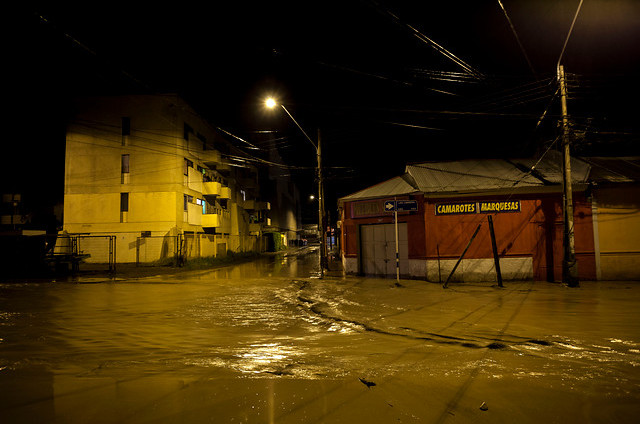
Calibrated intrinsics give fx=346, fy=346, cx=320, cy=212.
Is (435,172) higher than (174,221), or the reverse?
(435,172)

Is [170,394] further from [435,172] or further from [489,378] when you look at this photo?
[435,172]

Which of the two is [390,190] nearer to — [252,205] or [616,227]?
[616,227]

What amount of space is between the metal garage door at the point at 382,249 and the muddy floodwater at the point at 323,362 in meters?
6.50

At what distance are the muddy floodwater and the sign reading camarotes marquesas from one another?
5.63 m

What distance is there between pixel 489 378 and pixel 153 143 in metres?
29.9

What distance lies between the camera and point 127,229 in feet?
90.6

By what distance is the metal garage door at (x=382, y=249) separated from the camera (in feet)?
53.6

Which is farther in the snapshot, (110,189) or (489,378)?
(110,189)

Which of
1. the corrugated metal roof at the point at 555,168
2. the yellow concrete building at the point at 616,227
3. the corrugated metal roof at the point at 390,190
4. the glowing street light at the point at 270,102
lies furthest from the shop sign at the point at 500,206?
the glowing street light at the point at 270,102

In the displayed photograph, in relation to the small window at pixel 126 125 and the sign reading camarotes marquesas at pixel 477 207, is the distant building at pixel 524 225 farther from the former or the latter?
the small window at pixel 126 125

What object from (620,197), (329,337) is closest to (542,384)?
(329,337)

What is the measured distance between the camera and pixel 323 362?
497cm

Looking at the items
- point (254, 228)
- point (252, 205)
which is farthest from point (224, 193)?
point (254, 228)

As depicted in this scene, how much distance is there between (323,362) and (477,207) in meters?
12.5
